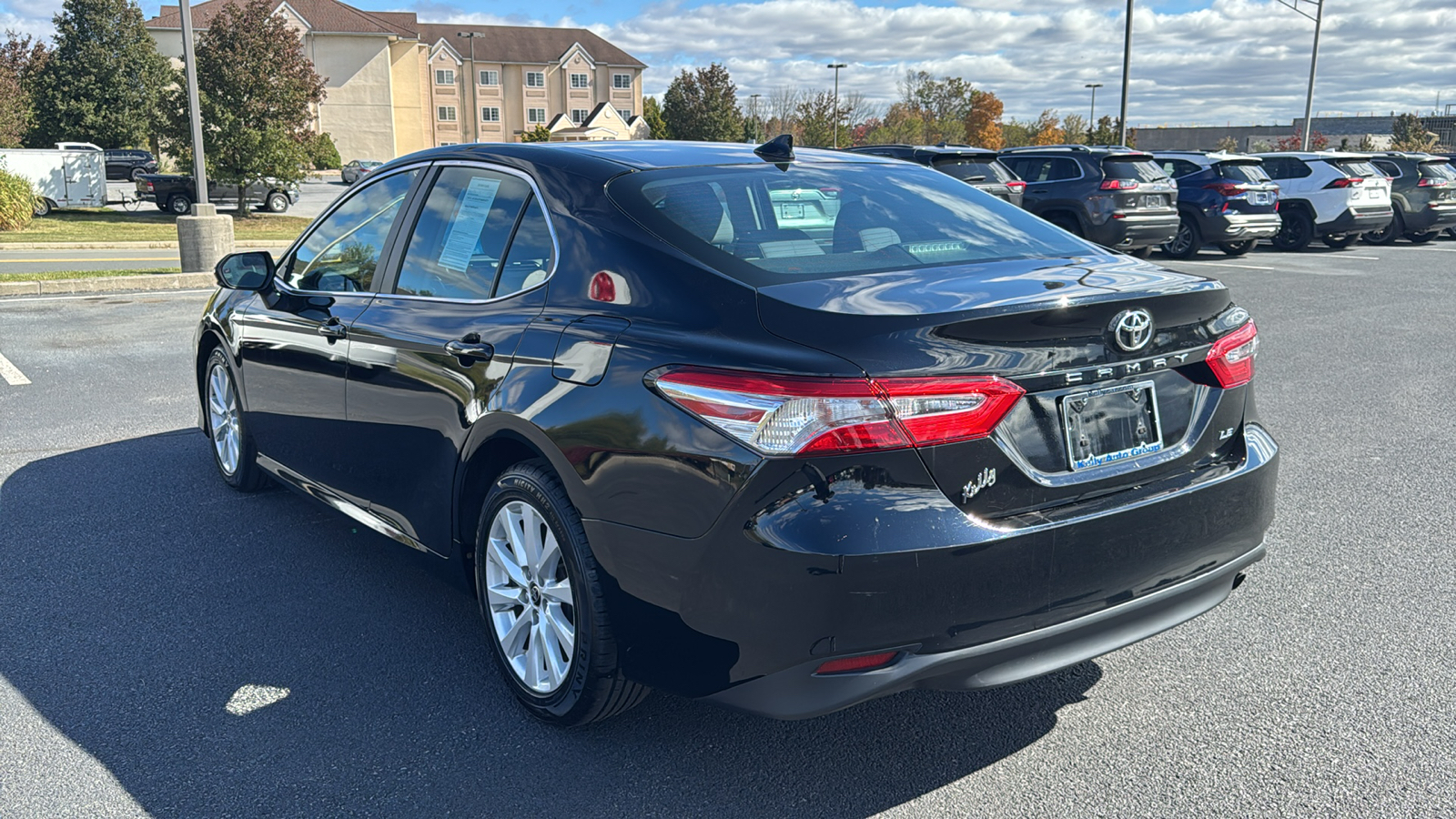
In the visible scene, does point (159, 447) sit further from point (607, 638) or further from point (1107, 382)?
point (1107, 382)

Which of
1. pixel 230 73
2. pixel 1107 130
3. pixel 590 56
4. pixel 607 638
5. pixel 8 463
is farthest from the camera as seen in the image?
pixel 590 56

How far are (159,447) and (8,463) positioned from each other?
71cm

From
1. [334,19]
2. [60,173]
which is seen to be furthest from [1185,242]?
[334,19]

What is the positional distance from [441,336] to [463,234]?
40cm

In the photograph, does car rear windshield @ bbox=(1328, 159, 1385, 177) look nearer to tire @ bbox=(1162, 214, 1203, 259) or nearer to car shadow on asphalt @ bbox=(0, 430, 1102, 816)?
tire @ bbox=(1162, 214, 1203, 259)

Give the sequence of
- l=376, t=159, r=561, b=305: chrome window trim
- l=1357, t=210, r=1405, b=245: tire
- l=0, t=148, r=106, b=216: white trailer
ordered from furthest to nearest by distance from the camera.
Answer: l=0, t=148, r=106, b=216: white trailer
l=1357, t=210, r=1405, b=245: tire
l=376, t=159, r=561, b=305: chrome window trim

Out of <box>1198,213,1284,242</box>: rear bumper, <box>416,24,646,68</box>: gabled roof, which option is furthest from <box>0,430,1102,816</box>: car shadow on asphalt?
<box>416,24,646,68</box>: gabled roof

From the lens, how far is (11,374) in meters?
8.41

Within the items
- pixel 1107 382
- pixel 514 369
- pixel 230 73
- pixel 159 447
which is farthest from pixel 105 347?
pixel 230 73

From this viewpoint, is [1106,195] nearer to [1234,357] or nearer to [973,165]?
[973,165]

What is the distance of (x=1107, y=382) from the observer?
272 cm

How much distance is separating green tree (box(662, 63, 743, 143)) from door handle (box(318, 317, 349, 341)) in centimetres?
6810

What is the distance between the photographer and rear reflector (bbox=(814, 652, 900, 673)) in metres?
2.52

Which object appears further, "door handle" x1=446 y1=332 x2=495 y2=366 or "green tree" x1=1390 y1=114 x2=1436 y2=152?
"green tree" x1=1390 y1=114 x2=1436 y2=152
